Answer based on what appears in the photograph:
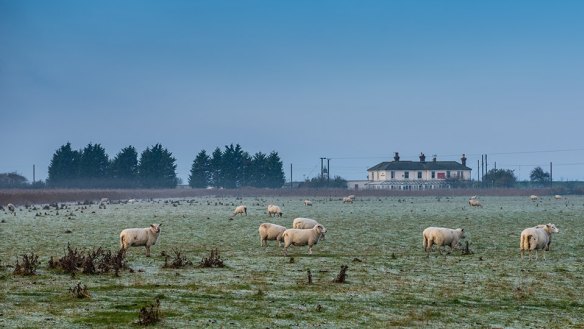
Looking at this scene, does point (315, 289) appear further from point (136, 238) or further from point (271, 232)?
point (271, 232)

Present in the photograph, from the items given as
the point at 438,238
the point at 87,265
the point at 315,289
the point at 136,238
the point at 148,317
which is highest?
the point at 136,238

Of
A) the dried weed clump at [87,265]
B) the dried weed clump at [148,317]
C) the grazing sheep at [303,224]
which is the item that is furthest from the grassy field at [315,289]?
the grazing sheep at [303,224]

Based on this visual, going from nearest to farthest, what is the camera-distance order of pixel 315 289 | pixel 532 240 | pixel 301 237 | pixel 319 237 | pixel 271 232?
pixel 315 289 < pixel 532 240 < pixel 301 237 < pixel 319 237 < pixel 271 232

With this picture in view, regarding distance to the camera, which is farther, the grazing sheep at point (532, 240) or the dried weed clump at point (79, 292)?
the grazing sheep at point (532, 240)

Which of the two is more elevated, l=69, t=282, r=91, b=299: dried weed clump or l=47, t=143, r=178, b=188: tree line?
l=47, t=143, r=178, b=188: tree line

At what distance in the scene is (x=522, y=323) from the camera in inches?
630

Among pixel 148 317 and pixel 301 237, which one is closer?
pixel 148 317

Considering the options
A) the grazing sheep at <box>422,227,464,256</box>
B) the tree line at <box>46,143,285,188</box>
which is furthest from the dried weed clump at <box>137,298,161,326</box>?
the tree line at <box>46,143,285,188</box>

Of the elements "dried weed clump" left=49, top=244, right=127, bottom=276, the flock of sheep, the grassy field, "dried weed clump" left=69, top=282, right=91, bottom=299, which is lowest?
the grassy field

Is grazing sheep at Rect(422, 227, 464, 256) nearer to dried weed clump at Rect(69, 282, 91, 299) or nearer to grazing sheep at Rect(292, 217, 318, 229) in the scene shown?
grazing sheep at Rect(292, 217, 318, 229)

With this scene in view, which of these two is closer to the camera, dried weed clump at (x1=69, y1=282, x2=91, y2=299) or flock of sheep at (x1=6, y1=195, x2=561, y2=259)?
dried weed clump at (x1=69, y1=282, x2=91, y2=299)

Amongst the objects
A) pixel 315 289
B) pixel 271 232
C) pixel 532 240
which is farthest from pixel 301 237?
pixel 315 289

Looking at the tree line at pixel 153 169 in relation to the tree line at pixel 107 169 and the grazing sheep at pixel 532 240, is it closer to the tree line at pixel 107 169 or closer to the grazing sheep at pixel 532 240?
the tree line at pixel 107 169

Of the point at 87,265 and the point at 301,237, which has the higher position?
the point at 301,237
